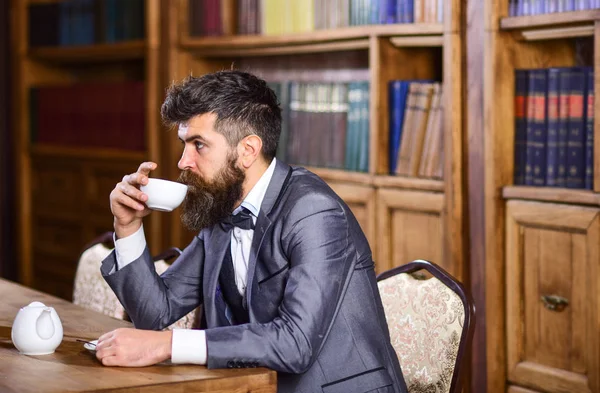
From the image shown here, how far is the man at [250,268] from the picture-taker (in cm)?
170

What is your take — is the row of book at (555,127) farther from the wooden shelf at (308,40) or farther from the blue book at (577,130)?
the wooden shelf at (308,40)

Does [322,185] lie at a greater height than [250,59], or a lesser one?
lesser

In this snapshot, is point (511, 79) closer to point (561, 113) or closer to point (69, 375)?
point (561, 113)

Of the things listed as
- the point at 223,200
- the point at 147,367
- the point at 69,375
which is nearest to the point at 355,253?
the point at 223,200

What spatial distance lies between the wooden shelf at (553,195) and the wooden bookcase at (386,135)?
0.19 meters

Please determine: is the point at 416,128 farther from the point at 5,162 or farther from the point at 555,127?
the point at 5,162

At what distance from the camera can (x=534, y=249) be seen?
9.45 ft

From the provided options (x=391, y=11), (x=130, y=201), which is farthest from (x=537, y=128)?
(x=130, y=201)

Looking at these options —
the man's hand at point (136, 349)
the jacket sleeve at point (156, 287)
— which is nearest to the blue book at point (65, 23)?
the jacket sleeve at point (156, 287)

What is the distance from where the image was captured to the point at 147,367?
1.68 metres

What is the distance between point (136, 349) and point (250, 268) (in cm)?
32

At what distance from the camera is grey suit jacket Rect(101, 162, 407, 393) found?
171 centimetres

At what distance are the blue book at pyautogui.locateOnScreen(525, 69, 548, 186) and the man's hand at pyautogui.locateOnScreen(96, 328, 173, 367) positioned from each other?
156 centimetres

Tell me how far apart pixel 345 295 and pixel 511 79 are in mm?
1330
